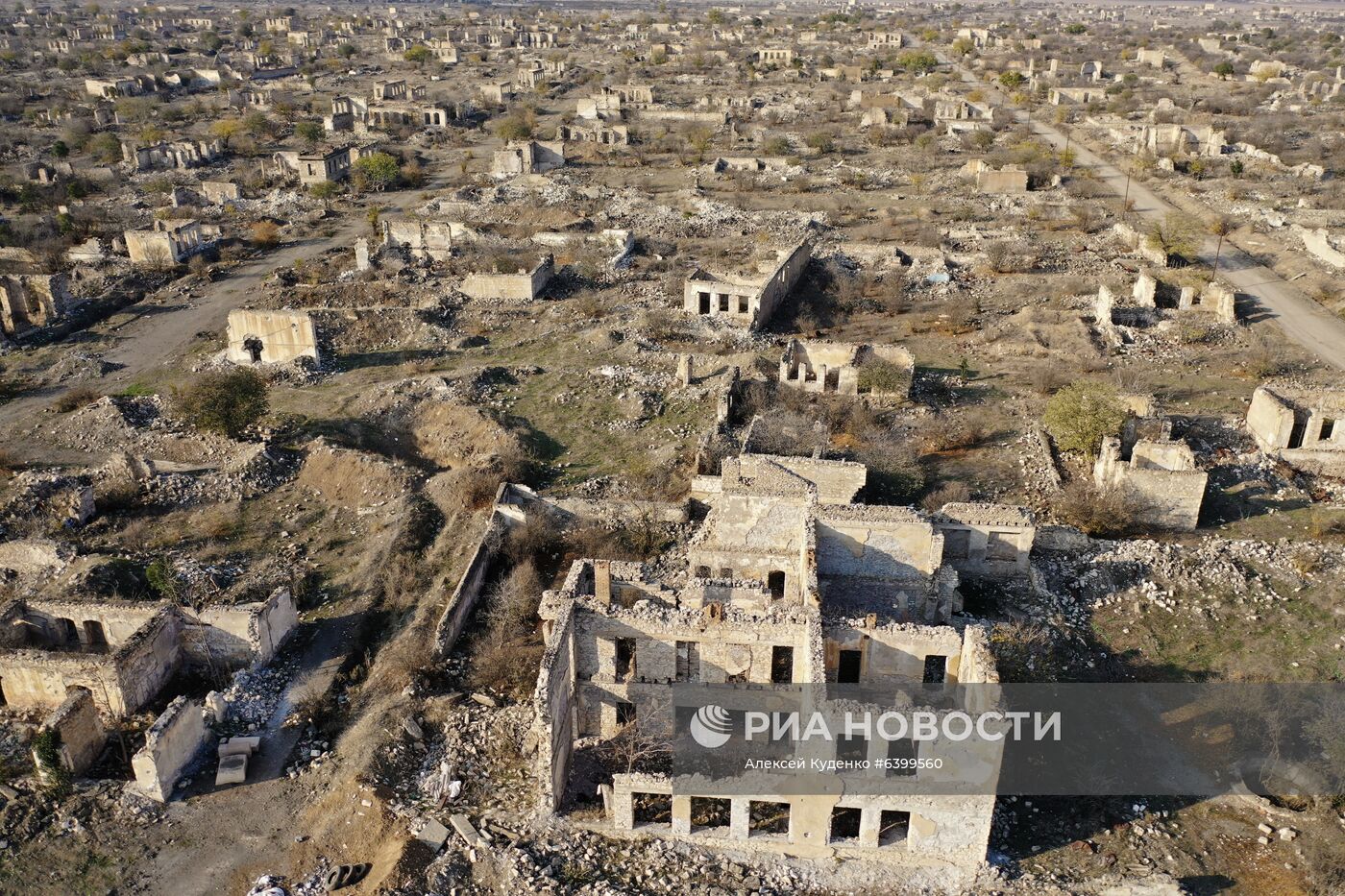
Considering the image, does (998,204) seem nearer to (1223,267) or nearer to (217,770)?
(1223,267)

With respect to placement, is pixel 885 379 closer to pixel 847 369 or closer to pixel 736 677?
pixel 847 369

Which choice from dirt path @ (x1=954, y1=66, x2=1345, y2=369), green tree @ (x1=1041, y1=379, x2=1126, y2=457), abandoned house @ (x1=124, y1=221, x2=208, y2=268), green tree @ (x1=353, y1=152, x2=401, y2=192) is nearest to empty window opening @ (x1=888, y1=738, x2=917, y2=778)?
green tree @ (x1=1041, y1=379, x2=1126, y2=457)

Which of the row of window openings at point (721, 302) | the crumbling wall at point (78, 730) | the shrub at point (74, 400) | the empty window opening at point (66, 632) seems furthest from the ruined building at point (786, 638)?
the shrub at point (74, 400)

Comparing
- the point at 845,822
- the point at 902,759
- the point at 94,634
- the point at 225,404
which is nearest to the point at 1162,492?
the point at 902,759

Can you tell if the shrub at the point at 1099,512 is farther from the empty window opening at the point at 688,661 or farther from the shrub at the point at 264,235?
the shrub at the point at 264,235

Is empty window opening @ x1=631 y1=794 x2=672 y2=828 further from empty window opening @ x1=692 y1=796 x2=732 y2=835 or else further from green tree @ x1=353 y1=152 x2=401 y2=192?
green tree @ x1=353 y1=152 x2=401 y2=192

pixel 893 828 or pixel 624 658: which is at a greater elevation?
pixel 624 658
